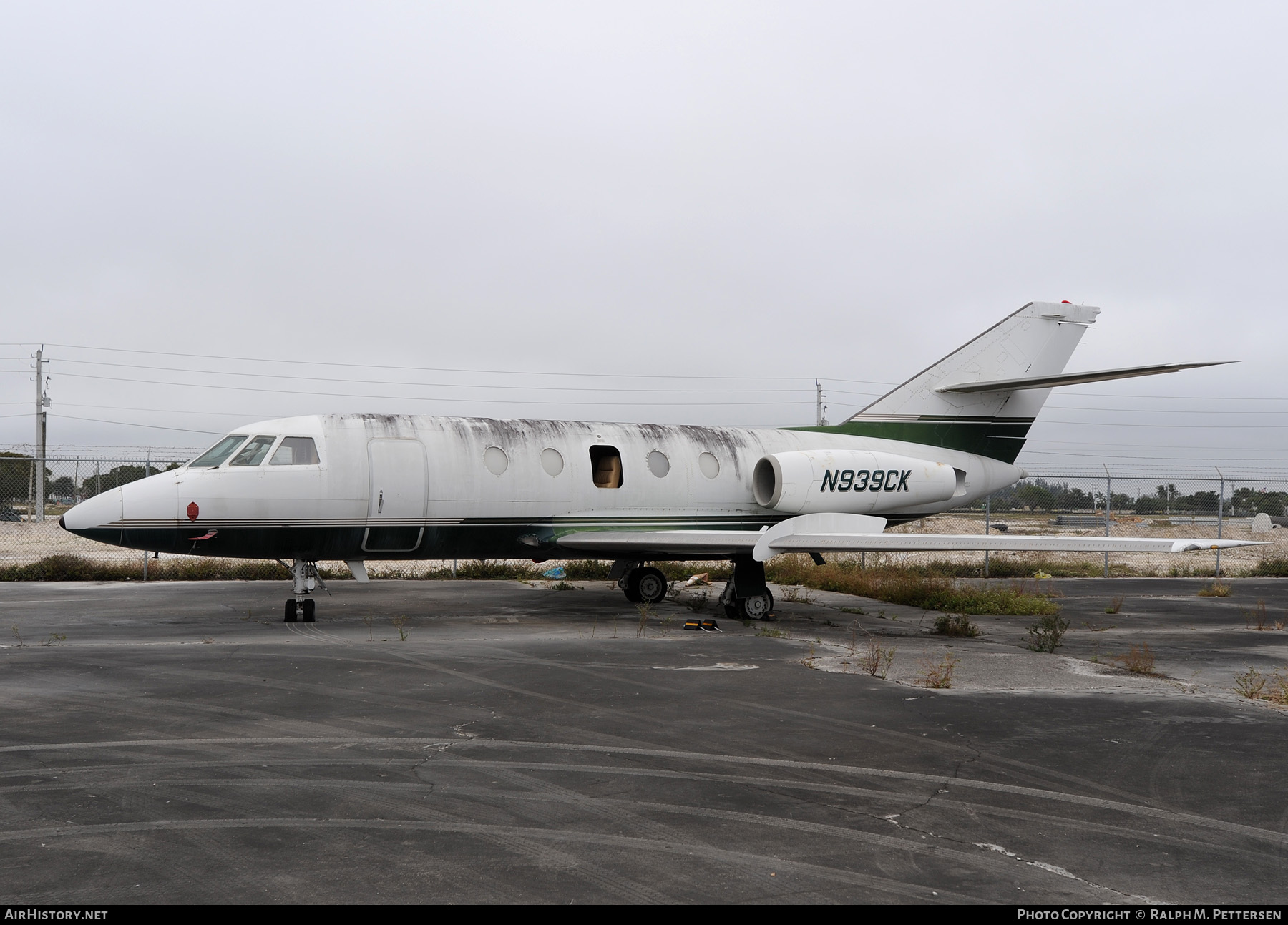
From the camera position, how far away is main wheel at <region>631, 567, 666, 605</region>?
1773cm

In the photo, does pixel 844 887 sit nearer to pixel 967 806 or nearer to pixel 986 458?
pixel 967 806

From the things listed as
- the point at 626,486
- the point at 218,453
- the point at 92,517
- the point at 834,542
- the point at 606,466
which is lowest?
the point at 834,542

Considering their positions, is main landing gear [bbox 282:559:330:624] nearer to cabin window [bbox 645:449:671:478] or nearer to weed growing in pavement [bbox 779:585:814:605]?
cabin window [bbox 645:449:671:478]

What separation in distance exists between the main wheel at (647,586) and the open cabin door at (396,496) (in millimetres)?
4786

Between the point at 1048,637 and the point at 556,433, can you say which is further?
the point at 556,433

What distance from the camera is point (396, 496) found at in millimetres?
14203

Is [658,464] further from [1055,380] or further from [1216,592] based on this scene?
[1216,592]

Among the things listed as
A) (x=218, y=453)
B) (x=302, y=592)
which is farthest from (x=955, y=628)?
(x=218, y=453)

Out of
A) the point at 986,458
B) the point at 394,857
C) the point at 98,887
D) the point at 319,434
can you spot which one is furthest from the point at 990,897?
the point at 986,458

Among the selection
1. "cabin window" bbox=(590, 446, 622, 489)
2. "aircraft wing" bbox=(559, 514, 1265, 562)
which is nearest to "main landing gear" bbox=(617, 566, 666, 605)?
"aircraft wing" bbox=(559, 514, 1265, 562)

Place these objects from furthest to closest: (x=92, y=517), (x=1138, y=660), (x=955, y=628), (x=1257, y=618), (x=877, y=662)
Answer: (x=1257, y=618) < (x=955, y=628) < (x=92, y=517) < (x=1138, y=660) < (x=877, y=662)

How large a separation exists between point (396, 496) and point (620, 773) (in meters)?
8.85

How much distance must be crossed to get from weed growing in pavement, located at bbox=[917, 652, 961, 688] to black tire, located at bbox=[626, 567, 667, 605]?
715 cm

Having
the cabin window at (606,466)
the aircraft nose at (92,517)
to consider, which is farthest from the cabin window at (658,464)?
the aircraft nose at (92,517)
